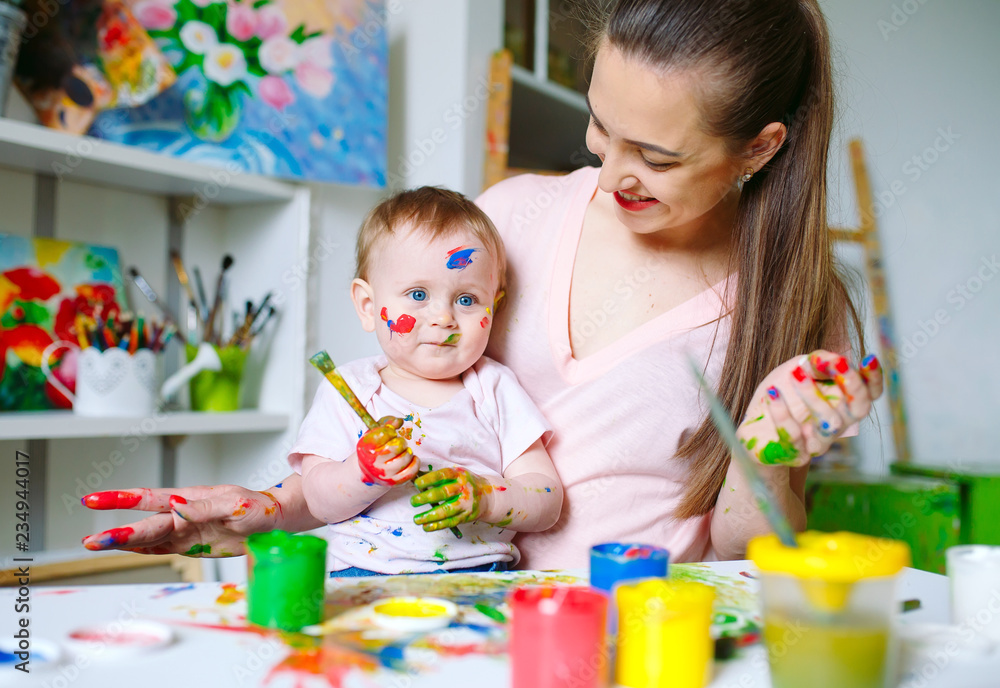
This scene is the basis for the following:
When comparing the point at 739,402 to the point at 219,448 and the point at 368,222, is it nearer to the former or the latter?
the point at 368,222

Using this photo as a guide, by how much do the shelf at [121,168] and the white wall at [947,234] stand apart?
6.71 feet

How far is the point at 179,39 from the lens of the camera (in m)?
1.49

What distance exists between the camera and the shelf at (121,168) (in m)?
1.23

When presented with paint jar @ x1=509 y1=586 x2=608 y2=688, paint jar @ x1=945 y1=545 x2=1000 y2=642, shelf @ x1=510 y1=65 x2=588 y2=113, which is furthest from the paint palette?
shelf @ x1=510 y1=65 x2=588 y2=113

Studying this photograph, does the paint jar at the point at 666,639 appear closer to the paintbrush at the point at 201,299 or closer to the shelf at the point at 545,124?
the paintbrush at the point at 201,299

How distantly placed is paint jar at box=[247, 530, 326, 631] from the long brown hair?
0.59 meters

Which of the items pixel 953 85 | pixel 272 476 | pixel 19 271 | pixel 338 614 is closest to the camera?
pixel 338 614

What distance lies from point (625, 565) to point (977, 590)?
0.31 meters

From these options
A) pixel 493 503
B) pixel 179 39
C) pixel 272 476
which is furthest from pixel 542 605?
pixel 179 39

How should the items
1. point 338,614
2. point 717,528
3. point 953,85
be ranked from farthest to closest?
point 953,85
point 717,528
point 338,614

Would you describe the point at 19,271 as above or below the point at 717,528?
above

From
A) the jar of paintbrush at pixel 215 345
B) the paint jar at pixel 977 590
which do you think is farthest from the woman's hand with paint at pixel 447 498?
the jar of paintbrush at pixel 215 345

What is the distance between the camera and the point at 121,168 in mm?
1383

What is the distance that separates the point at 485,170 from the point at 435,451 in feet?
3.30
